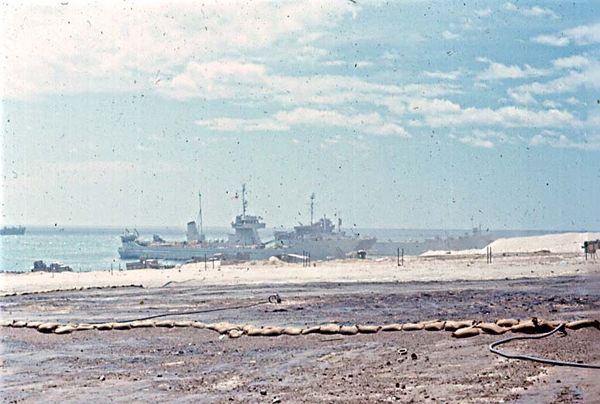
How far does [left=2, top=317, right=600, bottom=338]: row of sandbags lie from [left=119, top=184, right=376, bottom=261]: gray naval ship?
73.9 metres

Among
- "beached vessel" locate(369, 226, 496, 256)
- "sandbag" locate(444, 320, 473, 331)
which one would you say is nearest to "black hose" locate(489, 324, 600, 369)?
"sandbag" locate(444, 320, 473, 331)

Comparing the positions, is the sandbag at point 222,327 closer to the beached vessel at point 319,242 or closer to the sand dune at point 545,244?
the sand dune at point 545,244

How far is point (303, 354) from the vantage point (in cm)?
1522

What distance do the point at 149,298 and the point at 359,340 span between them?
1544 cm

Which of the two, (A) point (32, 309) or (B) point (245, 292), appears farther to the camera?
(B) point (245, 292)

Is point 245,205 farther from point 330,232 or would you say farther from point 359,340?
point 359,340

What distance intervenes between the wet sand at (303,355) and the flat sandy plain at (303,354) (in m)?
0.03

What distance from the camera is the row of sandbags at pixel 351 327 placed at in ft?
51.7

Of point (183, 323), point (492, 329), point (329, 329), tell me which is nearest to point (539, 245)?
point (183, 323)

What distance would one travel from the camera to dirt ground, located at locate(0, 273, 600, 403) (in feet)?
38.4

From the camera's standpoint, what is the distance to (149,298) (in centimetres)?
3038

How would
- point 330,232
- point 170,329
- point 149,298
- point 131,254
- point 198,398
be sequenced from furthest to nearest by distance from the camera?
point 131,254, point 330,232, point 149,298, point 170,329, point 198,398

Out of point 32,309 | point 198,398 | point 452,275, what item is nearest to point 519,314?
point 198,398

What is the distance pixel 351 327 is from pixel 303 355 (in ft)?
8.66
